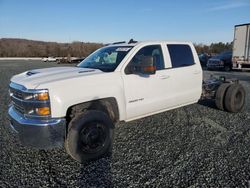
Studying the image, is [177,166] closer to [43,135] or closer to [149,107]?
[149,107]

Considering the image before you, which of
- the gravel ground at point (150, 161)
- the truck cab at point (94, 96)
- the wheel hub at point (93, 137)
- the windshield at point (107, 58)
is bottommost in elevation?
the gravel ground at point (150, 161)

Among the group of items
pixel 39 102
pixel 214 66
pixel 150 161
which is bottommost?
pixel 150 161

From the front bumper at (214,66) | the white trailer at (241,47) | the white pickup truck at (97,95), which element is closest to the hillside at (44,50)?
the front bumper at (214,66)

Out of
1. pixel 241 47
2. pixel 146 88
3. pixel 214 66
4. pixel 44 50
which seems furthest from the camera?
pixel 44 50

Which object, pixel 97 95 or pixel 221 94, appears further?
pixel 221 94

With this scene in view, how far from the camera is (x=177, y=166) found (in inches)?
148

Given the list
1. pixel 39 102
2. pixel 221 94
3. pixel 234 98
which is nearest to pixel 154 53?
pixel 39 102

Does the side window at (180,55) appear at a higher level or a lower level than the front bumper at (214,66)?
higher

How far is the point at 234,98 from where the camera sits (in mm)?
6723

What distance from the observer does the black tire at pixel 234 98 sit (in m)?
6.71

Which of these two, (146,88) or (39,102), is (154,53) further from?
(39,102)

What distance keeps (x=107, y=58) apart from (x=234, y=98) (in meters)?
3.84

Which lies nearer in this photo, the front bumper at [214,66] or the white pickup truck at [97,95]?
the white pickup truck at [97,95]

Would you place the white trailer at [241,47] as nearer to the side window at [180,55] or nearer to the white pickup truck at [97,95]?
the side window at [180,55]
